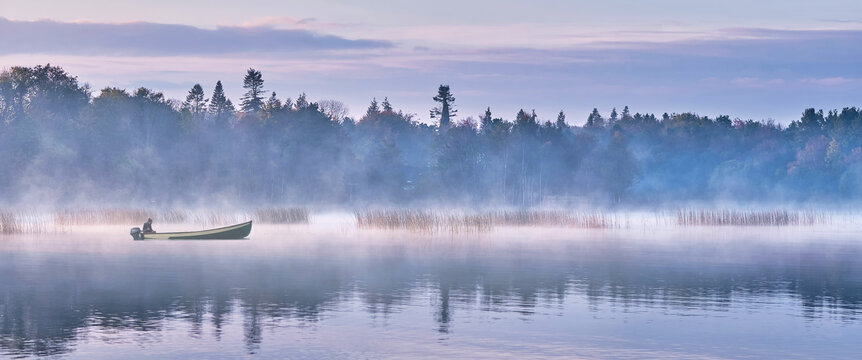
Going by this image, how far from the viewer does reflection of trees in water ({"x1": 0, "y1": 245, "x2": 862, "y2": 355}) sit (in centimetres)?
2533

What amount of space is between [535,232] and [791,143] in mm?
114165

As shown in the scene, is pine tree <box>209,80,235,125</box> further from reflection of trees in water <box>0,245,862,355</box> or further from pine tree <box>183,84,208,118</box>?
reflection of trees in water <box>0,245,862,355</box>

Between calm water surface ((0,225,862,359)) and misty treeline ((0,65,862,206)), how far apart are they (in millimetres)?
57169

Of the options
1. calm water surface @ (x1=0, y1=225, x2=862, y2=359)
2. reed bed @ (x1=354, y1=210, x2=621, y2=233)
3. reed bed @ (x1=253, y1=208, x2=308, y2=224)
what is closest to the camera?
calm water surface @ (x1=0, y1=225, x2=862, y2=359)

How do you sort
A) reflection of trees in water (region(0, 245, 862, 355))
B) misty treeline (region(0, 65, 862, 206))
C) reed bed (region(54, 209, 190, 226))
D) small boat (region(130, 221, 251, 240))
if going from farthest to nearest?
misty treeline (region(0, 65, 862, 206))
reed bed (region(54, 209, 190, 226))
small boat (region(130, 221, 251, 240))
reflection of trees in water (region(0, 245, 862, 355))

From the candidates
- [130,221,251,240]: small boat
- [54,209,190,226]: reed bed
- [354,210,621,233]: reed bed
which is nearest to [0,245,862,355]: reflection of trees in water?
[130,221,251,240]: small boat

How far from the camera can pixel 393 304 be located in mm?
28547

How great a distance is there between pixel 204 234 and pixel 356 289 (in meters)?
21.1

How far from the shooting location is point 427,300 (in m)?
29.4

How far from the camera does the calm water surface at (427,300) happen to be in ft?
72.0

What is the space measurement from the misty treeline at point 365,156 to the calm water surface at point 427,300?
188 ft

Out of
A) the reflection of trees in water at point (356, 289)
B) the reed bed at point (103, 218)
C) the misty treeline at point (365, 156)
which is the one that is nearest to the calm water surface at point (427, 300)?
the reflection of trees in water at point (356, 289)

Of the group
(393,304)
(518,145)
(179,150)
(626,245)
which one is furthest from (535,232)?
(518,145)

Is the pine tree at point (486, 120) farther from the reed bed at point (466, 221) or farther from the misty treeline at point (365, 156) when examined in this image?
the reed bed at point (466, 221)
